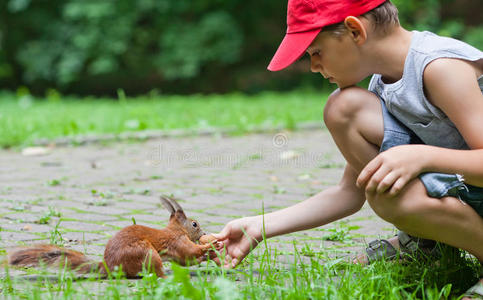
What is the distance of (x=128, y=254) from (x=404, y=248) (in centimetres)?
109

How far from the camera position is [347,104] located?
2205mm

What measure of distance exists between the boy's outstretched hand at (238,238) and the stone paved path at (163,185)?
1.43 ft

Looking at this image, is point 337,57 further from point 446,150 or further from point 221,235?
point 221,235

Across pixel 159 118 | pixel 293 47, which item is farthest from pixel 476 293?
pixel 159 118

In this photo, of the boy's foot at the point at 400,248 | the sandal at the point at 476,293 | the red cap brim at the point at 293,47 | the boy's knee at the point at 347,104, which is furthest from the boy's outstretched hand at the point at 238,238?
the sandal at the point at 476,293

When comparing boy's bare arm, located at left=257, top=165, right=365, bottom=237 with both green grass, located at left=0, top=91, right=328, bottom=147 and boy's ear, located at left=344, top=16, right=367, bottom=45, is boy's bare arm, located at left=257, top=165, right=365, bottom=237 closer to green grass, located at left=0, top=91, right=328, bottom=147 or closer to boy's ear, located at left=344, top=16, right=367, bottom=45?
boy's ear, located at left=344, top=16, right=367, bottom=45

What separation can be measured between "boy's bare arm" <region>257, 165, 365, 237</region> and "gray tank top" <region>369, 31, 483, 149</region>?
404 mm

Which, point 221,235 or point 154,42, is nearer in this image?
point 221,235

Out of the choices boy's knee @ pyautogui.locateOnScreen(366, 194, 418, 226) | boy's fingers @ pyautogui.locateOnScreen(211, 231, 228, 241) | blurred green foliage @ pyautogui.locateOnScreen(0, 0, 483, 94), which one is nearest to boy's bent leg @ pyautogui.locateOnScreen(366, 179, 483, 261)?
boy's knee @ pyautogui.locateOnScreen(366, 194, 418, 226)

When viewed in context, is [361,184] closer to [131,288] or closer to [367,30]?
[367,30]

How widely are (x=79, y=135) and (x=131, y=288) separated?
15.2ft

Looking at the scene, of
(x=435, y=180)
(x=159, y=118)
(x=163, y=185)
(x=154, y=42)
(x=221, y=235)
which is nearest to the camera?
(x=435, y=180)

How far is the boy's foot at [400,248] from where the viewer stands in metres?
2.46

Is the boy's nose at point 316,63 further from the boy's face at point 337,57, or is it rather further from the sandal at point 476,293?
the sandal at point 476,293
